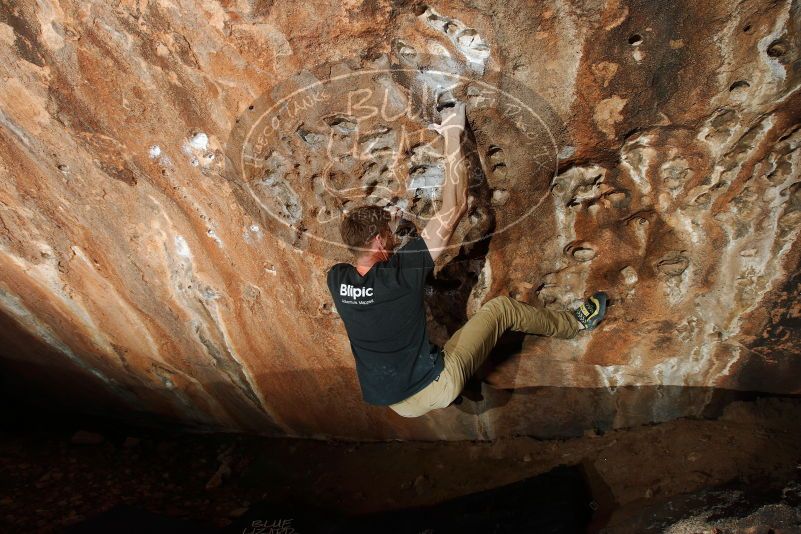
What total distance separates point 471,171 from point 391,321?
2.45 feet

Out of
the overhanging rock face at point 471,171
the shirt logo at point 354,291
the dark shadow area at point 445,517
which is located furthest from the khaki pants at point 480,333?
the dark shadow area at point 445,517

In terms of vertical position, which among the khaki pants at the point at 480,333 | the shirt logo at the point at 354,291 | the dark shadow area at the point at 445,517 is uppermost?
the shirt logo at the point at 354,291

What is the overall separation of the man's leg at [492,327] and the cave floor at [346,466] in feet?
2.86

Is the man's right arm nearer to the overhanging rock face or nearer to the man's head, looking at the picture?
the overhanging rock face

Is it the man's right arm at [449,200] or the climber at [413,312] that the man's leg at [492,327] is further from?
the man's right arm at [449,200]

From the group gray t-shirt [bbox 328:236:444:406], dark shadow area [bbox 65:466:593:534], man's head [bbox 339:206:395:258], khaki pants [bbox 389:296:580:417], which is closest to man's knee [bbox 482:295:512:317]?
khaki pants [bbox 389:296:580:417]

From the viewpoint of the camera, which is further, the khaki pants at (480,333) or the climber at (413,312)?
the khaki pants at (480,333)

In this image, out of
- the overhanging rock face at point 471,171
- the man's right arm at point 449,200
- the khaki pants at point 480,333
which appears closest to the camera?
the overhanging rock face at point 471,171

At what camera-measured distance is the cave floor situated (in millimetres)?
2363

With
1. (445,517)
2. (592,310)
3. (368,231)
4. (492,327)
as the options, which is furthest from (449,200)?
(445,517)

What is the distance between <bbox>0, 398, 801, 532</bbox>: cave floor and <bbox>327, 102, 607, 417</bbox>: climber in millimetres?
828

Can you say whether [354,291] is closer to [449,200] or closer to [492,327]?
[449,200]

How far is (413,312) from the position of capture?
218 cm

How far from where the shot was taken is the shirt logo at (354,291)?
2.12m
